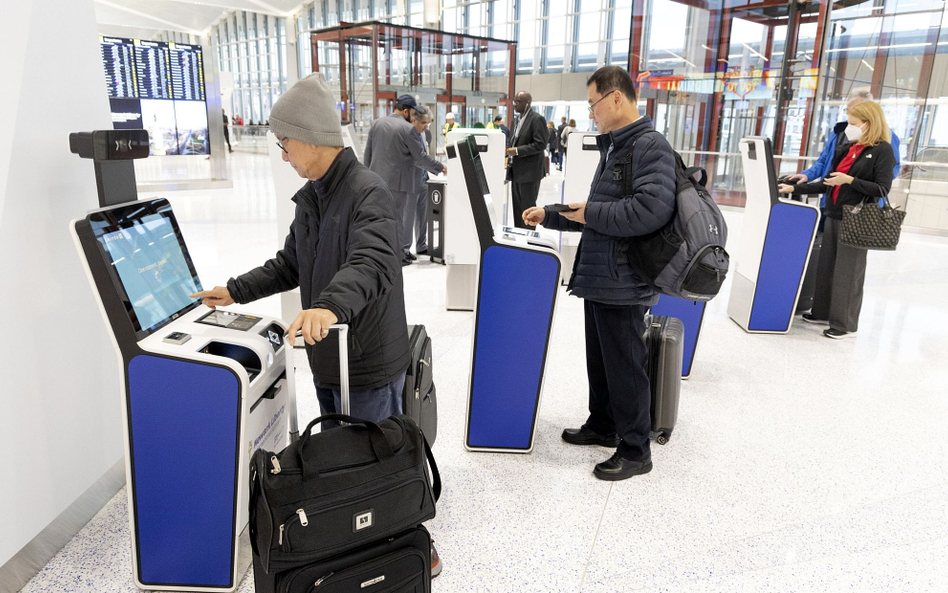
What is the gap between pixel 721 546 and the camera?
2094 mm

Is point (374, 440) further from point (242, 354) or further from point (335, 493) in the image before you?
point (242, 354)

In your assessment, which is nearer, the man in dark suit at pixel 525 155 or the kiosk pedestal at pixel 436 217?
the kiosk pedestal at pixel 436 217

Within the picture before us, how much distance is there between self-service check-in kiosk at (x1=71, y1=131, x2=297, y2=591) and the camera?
1524 millimetres

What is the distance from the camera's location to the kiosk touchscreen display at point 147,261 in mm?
1493

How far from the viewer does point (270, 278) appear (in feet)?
5.98

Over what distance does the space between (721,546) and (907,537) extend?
0.67 m

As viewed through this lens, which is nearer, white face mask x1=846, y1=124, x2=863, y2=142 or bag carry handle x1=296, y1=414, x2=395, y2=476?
bag carry handle x1=296, y1=414, x2=395, y2=476

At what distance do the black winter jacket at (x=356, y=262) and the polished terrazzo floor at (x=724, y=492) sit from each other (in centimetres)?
75

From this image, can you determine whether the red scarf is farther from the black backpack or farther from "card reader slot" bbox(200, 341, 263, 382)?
"card reader slot" bbox(200, 341, 263, 382)

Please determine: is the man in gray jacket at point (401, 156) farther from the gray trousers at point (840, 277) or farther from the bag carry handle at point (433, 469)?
the bag carry handle at point (433, 469)

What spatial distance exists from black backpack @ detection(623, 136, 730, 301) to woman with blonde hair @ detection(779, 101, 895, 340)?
2399 millimetres

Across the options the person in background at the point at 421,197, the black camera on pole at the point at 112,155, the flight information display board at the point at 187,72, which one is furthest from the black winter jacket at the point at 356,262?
the flight information display board at the point at 187,72

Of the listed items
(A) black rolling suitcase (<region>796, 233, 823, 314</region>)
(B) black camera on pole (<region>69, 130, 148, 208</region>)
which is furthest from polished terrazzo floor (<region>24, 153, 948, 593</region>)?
(B) black camera on pole (<region>69, 130, 148, 208</region>)

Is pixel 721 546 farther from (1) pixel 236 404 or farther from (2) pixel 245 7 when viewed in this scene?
(2) pixel 245 7
